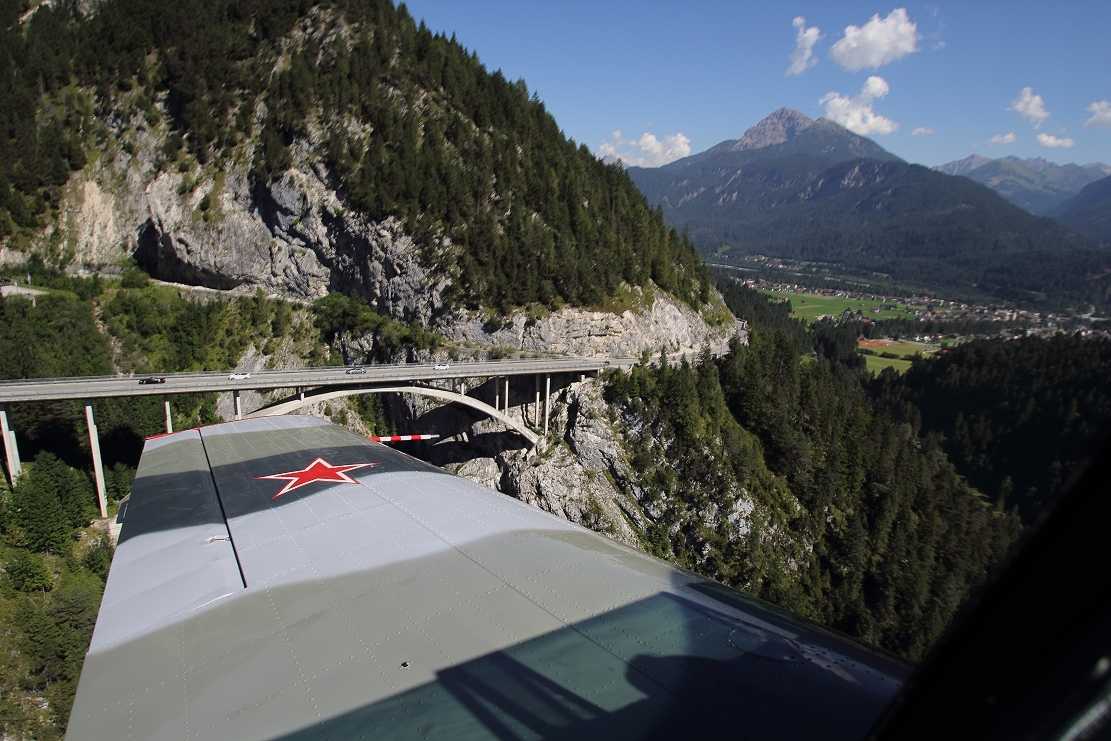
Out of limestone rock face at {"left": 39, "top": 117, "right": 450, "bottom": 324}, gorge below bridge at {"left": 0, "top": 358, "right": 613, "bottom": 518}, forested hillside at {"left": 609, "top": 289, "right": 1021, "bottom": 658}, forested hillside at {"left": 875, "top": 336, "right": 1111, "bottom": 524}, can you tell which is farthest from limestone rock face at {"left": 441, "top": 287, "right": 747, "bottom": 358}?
forested hillside at {"left": 875, "top": 336, "right": 1111, "bottom": 524}

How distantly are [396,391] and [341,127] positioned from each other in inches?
1125

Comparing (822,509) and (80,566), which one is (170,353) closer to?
(80,566)

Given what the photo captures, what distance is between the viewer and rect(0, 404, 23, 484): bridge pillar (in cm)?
2505

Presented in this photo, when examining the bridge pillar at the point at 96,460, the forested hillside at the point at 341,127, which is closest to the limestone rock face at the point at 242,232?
the forested hillside at the point at 341,127

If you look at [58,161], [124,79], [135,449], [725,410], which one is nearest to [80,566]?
[135,449]

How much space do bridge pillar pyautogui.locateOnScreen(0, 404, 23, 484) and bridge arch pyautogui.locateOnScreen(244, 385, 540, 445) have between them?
31.5 ft

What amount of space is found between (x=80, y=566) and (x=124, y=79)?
4993 centimetres

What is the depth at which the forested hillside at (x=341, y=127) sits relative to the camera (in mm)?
46156

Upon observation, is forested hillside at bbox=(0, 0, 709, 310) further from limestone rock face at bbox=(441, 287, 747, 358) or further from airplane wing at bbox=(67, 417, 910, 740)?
airplane wing at bbox=(67, 417, 910, 740)

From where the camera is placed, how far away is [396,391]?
109 ft

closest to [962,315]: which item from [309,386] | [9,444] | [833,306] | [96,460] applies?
[833,306]

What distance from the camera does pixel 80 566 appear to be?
24.3 m

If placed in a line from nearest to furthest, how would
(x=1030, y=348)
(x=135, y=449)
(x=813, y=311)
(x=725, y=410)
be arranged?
(x=135, y=449)
(x=725, y=410)
(x=1030, y=348)
(x=813, y=311)

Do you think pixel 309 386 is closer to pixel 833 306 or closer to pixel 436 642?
pixel 436 642
